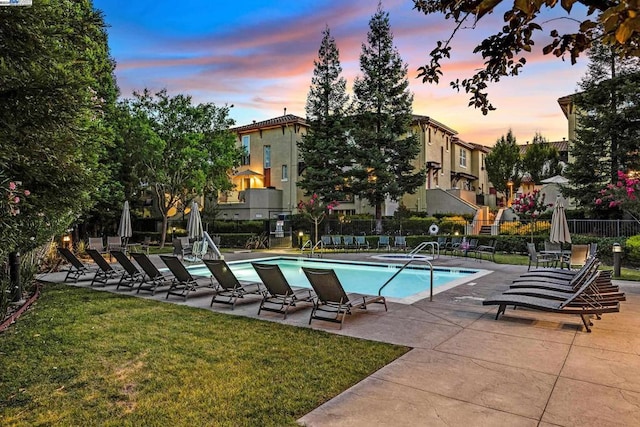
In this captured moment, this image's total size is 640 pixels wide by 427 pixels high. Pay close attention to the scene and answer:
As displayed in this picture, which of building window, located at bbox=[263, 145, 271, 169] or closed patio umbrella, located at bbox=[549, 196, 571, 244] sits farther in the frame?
building window, located at bbox=[263, 145, 271, 169]

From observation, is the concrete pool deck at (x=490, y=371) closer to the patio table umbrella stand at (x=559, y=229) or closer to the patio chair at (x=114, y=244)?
the patio table umbrella stand at (x=559, y=229)

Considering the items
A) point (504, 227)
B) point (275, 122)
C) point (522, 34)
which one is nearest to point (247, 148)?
point (275, 122)

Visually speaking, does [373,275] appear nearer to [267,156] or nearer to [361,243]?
[361,243]

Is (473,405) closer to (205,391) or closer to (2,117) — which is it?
(205,391)

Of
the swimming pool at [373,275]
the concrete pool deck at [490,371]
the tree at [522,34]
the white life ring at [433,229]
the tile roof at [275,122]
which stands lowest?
the swimming pool at [373,275]

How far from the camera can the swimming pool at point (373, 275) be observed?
39.3ft

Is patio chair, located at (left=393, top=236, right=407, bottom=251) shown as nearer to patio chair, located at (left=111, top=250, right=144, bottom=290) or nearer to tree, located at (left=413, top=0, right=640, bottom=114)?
patio chair, located at (left=111, top=250, right=144, bottom=290)

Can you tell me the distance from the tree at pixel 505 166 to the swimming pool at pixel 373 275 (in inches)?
1086

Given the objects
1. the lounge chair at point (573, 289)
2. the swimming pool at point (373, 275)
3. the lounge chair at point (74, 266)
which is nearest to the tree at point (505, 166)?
the swimming pool at point (373, 275)

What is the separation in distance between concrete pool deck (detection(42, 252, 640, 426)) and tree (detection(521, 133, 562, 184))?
1373 inches

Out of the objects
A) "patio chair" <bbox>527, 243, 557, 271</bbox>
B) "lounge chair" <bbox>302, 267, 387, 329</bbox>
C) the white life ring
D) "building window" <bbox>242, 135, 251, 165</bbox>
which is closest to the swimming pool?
"patio chair" <bbox>527, 243, 557, 271</bbox>

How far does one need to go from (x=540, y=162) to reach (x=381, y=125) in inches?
782

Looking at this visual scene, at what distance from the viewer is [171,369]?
4715 mm

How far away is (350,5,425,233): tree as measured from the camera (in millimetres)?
27391
